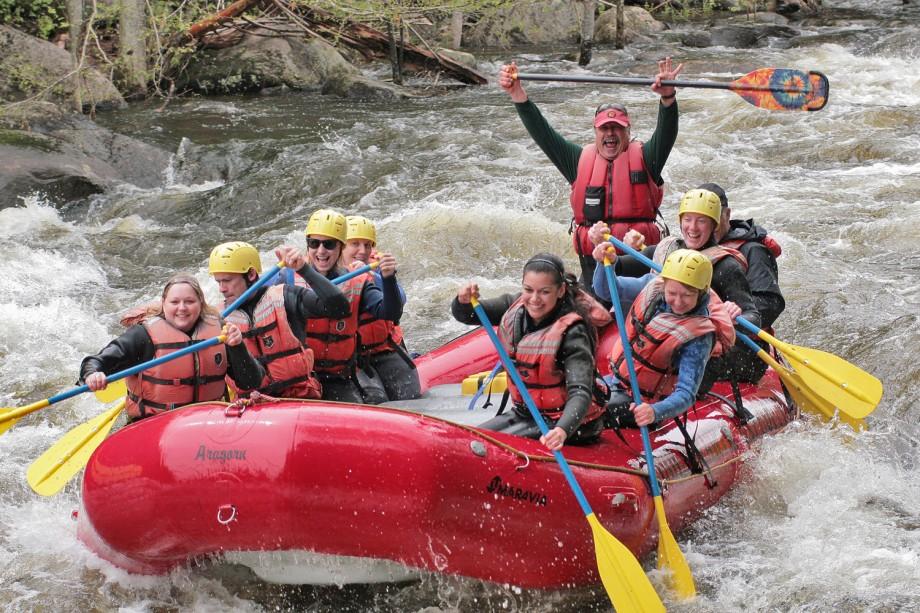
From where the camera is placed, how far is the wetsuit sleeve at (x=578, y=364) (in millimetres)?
3916

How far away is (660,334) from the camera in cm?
435

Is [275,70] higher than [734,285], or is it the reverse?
[275,70]

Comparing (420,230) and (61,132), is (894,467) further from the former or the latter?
(61,132)

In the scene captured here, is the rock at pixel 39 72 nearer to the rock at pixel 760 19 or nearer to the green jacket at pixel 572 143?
the green jacket at pixel 572 143

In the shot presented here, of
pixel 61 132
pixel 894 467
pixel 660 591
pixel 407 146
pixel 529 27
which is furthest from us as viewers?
pixel 529 27

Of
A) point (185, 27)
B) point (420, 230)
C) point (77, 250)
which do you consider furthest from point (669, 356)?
point (185, 27)

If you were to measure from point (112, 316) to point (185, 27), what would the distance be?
5754mm

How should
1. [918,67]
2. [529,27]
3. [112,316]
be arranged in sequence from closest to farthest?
[112,316] < [918,67] < [529,27]

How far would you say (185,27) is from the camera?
12.5 meters

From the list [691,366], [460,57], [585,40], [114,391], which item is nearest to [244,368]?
[114,391]

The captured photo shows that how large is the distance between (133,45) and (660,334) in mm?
11141

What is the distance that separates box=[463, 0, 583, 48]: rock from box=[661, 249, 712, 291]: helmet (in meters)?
15.2

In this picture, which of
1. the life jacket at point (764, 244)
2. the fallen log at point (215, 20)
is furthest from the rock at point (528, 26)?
the life jacket at point (764, 244)

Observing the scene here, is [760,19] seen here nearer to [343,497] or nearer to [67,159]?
[67,159]
